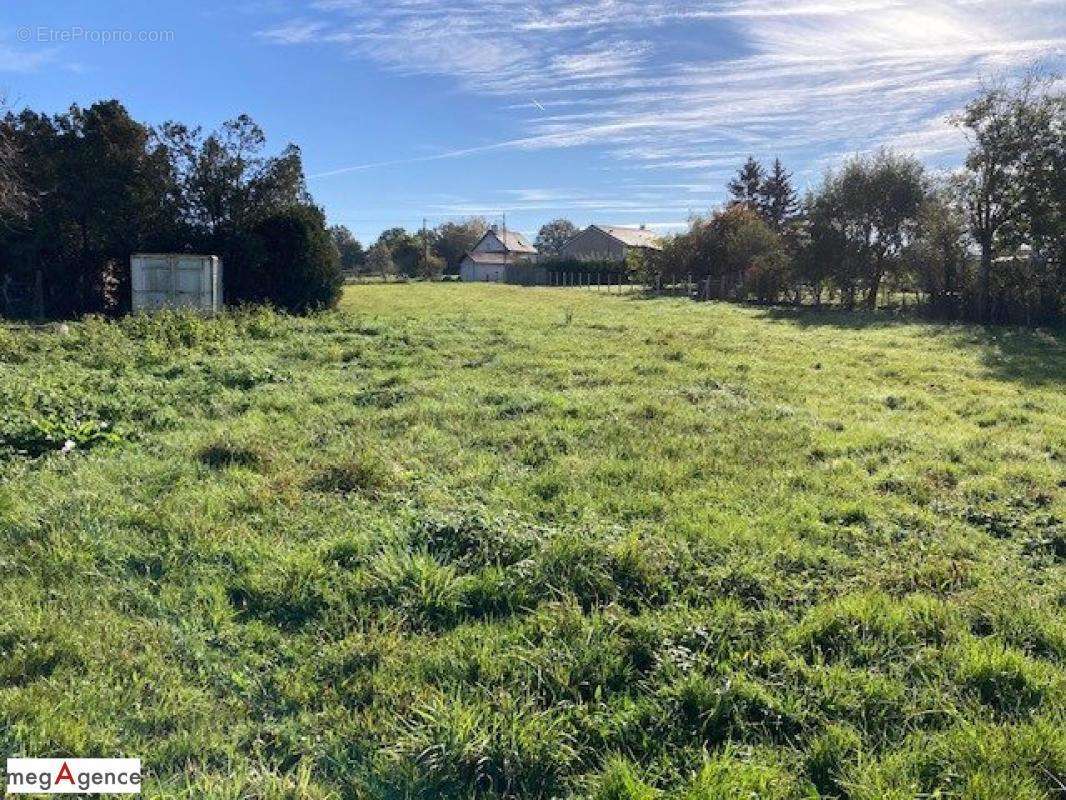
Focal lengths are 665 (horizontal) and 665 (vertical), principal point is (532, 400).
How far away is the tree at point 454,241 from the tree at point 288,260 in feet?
182

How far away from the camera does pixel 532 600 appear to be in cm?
339

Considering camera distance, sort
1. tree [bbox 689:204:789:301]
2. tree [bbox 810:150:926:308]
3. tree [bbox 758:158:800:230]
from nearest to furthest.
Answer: tree [bbox 810:150:926:308]
tree [bbox 689:204:789:301]
tree [bbox 758:158:800:230]

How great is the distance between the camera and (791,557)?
3.84 metres

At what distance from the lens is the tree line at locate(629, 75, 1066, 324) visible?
20953 mm

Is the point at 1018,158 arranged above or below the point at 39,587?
above

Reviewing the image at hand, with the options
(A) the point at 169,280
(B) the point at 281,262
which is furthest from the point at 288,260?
(A) the point at 169,280

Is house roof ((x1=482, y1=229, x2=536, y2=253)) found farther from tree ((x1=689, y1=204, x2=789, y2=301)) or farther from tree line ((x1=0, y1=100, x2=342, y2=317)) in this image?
A: tree line ((x1=0, y1=100, x2=342, y2=317))

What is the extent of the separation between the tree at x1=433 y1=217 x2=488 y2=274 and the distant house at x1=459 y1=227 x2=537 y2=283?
210cm

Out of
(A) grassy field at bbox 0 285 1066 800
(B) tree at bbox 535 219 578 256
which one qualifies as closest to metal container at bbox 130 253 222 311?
(A) grassy field at bbox 0 285 1066 800

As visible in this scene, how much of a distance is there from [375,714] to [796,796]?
5.00 ft

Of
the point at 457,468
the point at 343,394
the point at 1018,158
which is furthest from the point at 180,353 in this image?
the point at 1018,158

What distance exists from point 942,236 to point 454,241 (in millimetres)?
63712

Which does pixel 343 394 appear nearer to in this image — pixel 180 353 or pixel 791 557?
pixel 180 353

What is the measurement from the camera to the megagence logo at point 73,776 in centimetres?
214
